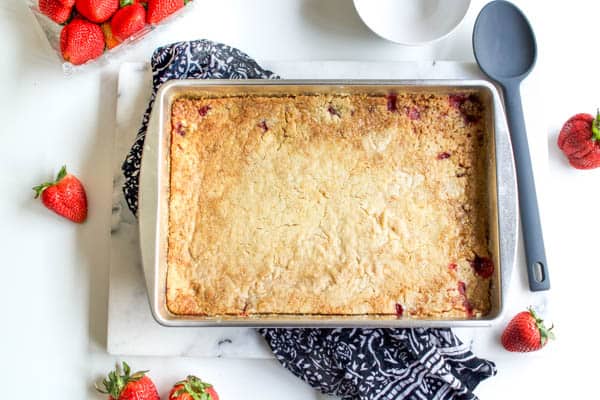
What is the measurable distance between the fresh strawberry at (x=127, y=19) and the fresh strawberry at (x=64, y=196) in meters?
0.46

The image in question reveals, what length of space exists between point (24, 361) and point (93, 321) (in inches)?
10.0

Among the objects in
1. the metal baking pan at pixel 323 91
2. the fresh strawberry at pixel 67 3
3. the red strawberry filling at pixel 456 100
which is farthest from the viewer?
the fresh strawberry at pixel 67 3

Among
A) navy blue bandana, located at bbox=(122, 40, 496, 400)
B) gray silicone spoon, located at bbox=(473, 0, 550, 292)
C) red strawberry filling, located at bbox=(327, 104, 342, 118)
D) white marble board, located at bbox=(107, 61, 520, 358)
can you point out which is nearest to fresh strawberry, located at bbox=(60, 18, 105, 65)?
white marble board, located at bbox=(107, 61, 520, 358)

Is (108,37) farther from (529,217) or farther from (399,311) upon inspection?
(529,217)

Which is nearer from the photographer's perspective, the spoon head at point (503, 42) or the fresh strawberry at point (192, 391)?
the fresh strawberry at point (192, 391)

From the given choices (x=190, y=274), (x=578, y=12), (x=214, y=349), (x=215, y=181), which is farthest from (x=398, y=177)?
(x=578, y=12)

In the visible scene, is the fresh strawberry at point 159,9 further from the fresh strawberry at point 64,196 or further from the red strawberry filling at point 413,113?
the red strawberry filling at point 413,113

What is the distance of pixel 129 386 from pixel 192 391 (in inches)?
7.4

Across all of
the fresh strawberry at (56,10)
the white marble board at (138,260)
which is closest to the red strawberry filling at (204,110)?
the white marble board at (138,260)

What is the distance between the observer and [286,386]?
195 cm

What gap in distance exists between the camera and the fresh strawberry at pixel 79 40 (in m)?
1.92

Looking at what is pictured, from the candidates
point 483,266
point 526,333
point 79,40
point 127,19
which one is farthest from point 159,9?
point 526,333

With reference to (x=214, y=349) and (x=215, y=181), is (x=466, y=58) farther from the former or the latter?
(x=214, y=349)

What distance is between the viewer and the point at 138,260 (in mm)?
1978
